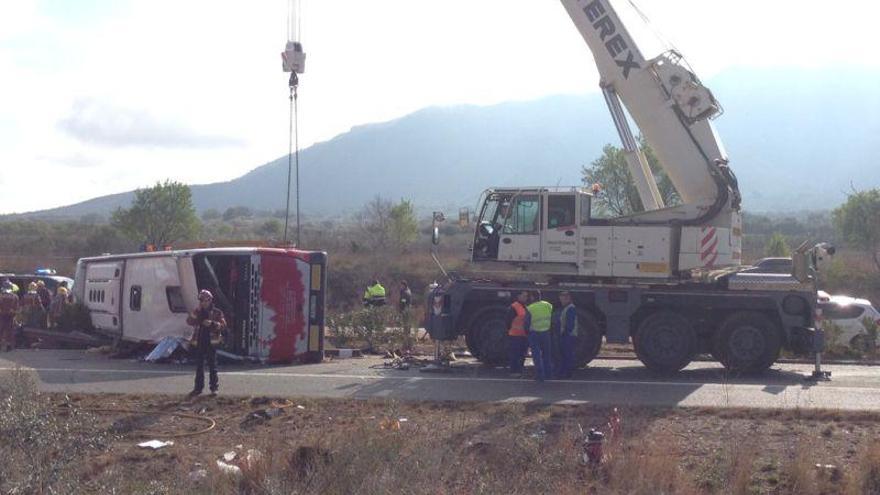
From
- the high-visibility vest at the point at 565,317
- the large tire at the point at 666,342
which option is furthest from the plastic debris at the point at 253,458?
the large tire at the point at 666,342

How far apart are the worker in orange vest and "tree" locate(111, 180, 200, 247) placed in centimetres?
4188

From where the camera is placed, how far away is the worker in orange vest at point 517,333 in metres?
17.5

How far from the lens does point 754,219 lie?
3816 inches

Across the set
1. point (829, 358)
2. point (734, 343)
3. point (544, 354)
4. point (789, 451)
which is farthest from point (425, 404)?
point (829, 358)

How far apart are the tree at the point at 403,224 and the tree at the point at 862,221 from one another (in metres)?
23.7

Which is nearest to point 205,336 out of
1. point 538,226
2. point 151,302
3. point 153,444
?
point 153,444

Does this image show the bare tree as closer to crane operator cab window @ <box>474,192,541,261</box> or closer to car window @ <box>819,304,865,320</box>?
car window @ <box>819,304,865,320</box>

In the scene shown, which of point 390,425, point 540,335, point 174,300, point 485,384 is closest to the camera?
point 390,425

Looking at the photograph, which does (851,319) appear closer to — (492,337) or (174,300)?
(492,337)

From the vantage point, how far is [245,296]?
1902 centimetres

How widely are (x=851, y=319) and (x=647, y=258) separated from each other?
7481mm

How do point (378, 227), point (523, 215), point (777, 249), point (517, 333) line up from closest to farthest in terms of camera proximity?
1. point (517, 333)
2. point (523, 215)
3. point (777, 249)
4. point (378, 227)

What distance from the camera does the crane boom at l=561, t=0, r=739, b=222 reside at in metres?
18.5

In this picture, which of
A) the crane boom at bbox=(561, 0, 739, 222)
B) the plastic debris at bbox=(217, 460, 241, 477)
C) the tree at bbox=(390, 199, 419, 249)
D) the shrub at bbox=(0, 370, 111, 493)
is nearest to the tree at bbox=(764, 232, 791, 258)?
the tree at bbox=(390, 199, 419, 249)
